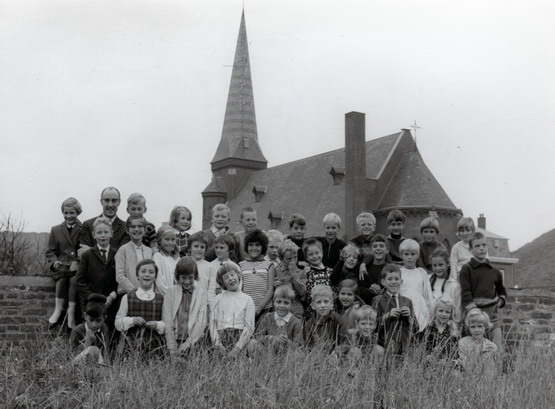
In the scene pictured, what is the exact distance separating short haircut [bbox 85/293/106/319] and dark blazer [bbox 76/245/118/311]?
328 mm

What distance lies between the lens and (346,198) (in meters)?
36.1

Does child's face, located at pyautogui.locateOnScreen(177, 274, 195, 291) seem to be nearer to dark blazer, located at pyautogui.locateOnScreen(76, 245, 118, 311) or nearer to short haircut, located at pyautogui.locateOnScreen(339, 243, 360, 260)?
dark blazer, located at pyautogui.locateOnScreen(76, 245, 118, 311)

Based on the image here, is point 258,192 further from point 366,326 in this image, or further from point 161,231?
point 366,326

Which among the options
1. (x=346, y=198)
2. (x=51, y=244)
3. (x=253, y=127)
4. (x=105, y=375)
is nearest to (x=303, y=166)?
(x=346, y=198)

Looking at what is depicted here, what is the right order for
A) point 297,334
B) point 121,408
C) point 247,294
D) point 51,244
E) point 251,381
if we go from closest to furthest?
1. point 121,408
2. point 251,381
3. point 297,334
4. point 247,294
5. point 51,244

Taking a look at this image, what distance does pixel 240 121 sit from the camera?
55281 mm

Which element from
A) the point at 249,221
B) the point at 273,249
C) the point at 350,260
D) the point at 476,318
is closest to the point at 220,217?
the point at 249,221

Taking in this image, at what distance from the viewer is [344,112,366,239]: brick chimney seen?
117 feet

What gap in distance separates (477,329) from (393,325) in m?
0.77

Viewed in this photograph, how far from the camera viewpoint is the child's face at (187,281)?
6227 mm

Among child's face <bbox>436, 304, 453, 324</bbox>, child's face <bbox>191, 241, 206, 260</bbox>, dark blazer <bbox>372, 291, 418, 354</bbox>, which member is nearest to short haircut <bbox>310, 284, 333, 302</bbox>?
dark blazer <bbox>372, 291, 418, 354</bbox>

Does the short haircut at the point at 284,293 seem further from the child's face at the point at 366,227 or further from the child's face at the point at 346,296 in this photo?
the child's face at the point at 366,227

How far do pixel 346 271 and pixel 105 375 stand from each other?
3027 millimetres

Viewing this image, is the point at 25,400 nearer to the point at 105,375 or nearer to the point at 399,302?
the point at 105,375
